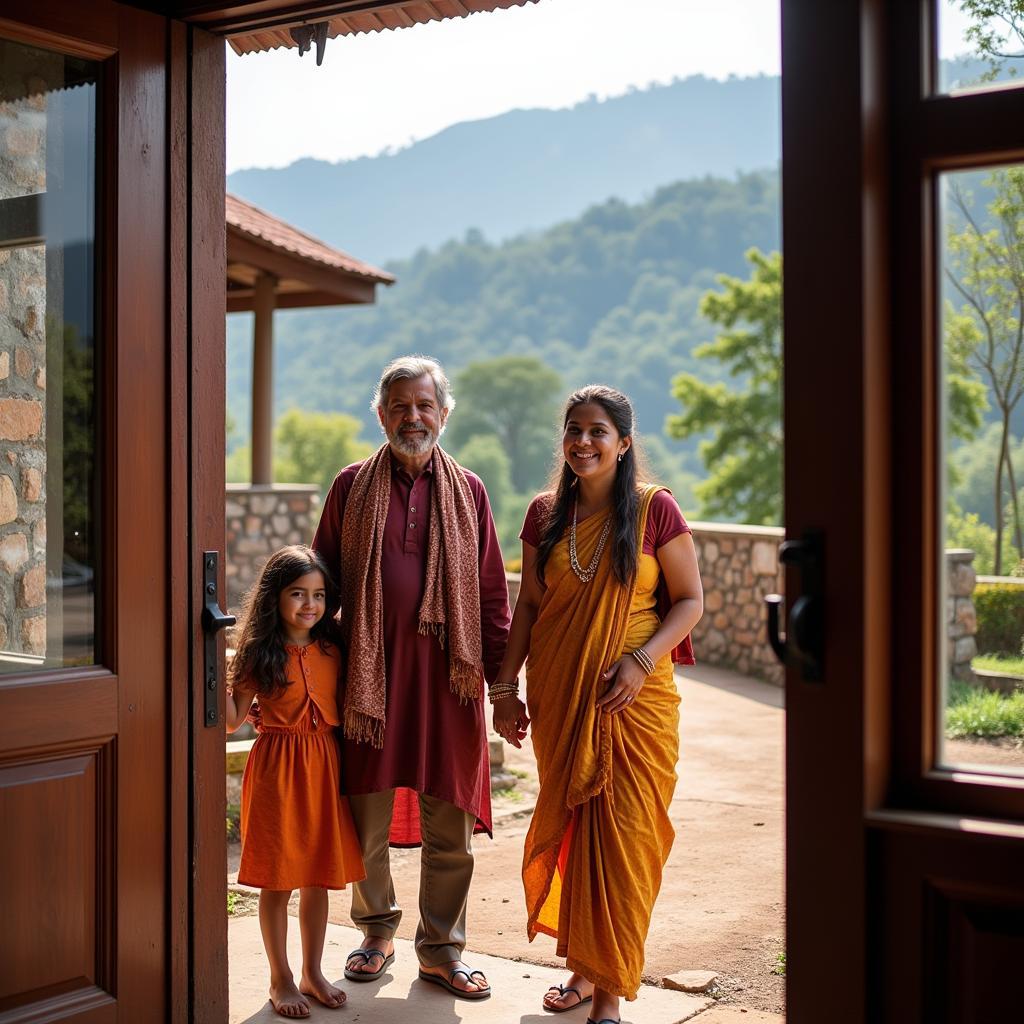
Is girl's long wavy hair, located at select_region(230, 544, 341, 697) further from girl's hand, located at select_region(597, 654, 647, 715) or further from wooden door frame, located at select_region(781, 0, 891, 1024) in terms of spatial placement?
wooden door frame, located at select_region(781, 0, 891, 1024)

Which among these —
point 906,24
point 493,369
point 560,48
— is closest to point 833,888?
point 906,24

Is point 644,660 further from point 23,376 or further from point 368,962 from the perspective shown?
point 23,376

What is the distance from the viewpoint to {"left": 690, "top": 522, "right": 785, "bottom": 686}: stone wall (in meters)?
9.69

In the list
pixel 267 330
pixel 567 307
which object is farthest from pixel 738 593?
pixel 567 307

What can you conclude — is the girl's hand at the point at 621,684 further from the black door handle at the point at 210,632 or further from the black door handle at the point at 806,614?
the black door handle at the point at 806,614

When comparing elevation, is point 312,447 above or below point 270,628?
above

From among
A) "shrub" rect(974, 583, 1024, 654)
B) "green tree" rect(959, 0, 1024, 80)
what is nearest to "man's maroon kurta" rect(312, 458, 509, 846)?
"shrub" rect(974, 583, 1024, 654)

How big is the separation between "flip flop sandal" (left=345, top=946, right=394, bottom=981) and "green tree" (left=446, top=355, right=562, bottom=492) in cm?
5648

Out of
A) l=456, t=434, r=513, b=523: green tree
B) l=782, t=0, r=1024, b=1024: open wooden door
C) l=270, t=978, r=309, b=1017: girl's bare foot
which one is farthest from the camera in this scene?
l=456, t=434, r=513, b=523: green tree

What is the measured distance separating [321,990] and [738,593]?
707cm

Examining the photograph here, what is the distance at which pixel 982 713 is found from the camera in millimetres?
2057

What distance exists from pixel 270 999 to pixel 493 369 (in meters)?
58.7

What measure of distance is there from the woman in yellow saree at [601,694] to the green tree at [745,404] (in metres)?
24.4

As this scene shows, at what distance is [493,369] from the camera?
6147cm
